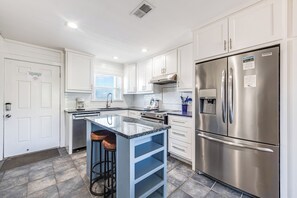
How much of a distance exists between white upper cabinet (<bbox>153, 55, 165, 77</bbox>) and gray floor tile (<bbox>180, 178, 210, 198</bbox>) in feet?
8.03

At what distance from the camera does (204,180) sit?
2119mm

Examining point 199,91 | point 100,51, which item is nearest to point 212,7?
point 199,91

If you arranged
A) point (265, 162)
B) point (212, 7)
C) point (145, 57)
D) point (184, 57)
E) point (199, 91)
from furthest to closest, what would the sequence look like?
point (145, 57) → point (184, 57) → point (199, 91) → point (212, 7) → point (265, 162)

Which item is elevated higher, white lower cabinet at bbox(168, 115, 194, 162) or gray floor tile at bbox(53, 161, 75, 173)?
white lower cabinet at bbox(168, 115, 194, 162)

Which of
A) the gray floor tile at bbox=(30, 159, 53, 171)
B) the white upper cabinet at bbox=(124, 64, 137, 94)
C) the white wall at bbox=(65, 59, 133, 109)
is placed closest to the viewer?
the gray floor tile at bbox=(30, 159, 53, 171)

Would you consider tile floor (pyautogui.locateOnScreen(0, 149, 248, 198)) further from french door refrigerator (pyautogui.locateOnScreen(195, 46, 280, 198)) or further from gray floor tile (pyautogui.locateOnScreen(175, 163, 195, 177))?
french door refrigerator (pyautogui.locateOnScreen(195, 46, 280, 198))

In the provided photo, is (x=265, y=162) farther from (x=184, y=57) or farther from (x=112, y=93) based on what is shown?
(x=112, y=93)

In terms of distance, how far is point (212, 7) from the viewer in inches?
72.6

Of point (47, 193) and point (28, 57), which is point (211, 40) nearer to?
point (47, 193)

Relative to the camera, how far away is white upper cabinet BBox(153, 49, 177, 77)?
126 inches

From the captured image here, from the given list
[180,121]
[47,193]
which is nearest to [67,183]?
[47,193]

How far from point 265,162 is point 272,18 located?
66.3 inches

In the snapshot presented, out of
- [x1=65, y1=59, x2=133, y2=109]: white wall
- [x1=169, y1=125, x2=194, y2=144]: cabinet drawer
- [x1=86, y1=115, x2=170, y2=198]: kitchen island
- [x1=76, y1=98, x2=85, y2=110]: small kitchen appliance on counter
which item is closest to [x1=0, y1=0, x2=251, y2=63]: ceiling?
[x1=65, y1=59, x2=133, y2=109]: white wall

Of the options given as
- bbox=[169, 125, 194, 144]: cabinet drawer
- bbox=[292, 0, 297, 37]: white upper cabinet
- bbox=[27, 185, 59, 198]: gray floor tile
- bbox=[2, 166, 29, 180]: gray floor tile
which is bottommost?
bbox=[27, 185, 59, 198]: gray floor tile
